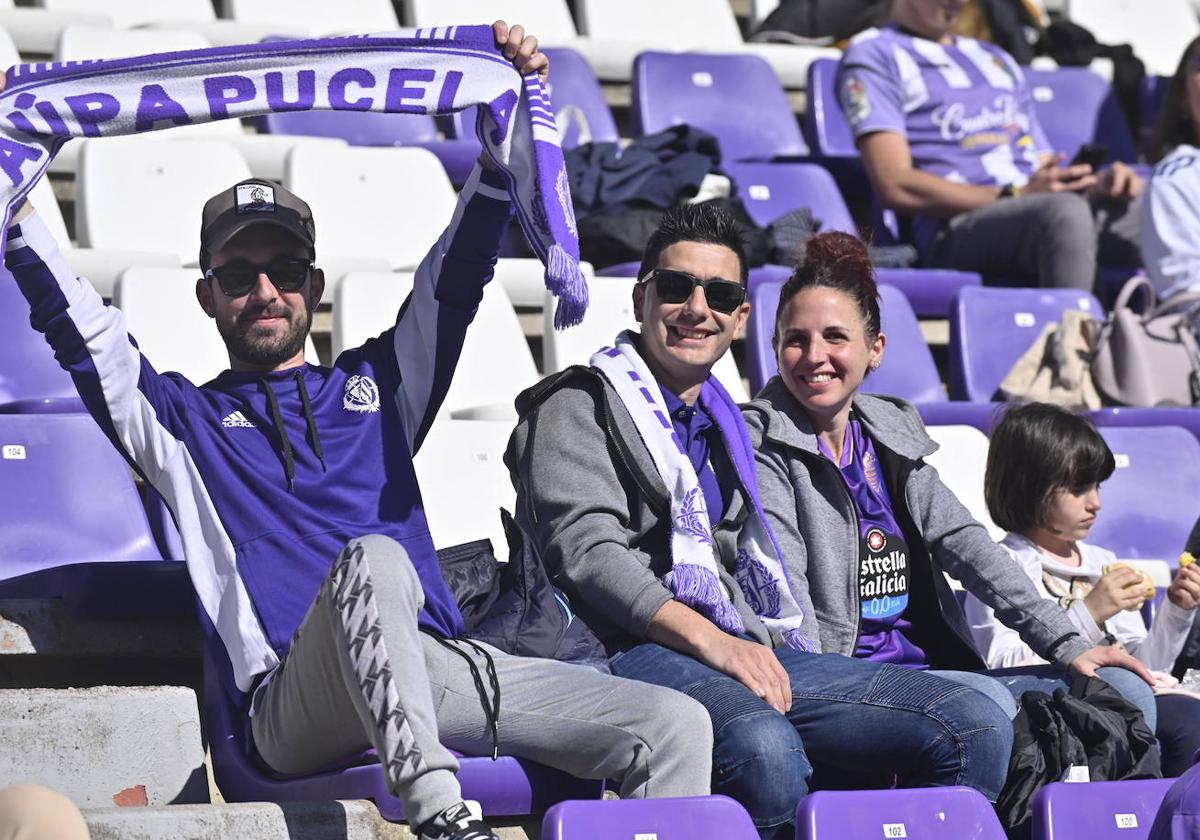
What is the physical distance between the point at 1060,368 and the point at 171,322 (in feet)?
7.81

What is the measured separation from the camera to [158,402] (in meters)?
3.03

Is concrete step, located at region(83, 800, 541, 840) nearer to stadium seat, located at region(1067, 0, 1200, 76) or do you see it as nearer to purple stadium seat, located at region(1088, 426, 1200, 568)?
purple stadium seat, located at region(1088, 426, 1200, 568)

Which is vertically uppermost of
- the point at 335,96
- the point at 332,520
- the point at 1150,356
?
the point at 335,96

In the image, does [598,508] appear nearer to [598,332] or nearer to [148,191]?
[598,332]

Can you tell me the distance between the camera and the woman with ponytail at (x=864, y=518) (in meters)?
3.34

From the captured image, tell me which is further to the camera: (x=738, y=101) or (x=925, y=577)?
(x=738, y=101)

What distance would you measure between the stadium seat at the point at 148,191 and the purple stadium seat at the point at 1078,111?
10.8ft

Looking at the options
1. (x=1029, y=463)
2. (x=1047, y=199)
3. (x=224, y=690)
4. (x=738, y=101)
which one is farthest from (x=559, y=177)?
(x=738, y=101)

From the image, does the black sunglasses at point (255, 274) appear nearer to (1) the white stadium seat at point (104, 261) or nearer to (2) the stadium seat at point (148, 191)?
(1) the white stadium seat at point (104, 261)

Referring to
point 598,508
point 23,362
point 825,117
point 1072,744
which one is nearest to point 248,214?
point 598,508

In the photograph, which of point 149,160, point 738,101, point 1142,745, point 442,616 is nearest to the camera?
point 442,616

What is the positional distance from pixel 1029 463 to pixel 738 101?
3.04m

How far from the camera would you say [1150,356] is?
5.17m

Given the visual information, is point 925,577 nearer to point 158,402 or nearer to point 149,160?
point 158,402
